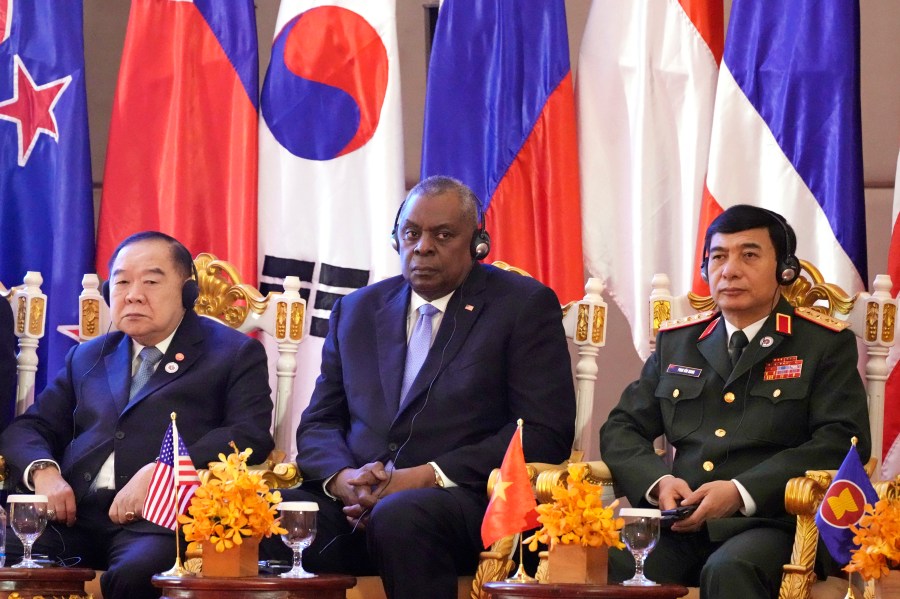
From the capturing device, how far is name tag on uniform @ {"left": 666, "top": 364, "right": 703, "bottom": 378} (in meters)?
3.83

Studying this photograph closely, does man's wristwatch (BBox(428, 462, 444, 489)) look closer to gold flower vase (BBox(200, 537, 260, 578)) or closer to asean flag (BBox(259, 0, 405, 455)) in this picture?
gold flower vase (BBox(200, 537, 260, 578))

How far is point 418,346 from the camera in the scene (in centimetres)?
399

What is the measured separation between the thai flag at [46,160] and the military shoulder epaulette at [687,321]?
2.07m

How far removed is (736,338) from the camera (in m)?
3.84

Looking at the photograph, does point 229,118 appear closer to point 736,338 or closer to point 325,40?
point 325,40

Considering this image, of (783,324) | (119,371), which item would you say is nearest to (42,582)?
(119,371)

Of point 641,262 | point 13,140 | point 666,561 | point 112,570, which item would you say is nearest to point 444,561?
point 666,561

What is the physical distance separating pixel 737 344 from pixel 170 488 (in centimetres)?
163

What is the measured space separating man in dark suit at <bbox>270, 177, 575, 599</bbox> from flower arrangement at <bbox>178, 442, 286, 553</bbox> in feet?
1.49

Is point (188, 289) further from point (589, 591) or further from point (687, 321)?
point (589, 591)

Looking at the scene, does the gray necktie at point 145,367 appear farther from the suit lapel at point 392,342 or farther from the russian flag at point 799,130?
the russian flag at point 799,130

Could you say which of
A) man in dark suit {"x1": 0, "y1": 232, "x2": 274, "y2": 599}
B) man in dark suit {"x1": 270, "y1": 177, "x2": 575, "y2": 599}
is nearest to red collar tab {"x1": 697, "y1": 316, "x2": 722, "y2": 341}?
man in dark suit {"x1": 270, "y1": 177, "x2": 575, "y2": 599}

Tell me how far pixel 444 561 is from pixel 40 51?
8.42 ft

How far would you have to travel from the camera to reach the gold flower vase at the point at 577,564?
2951 mm
